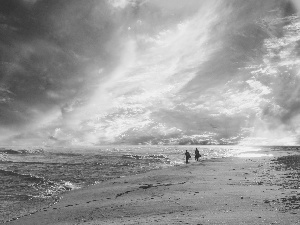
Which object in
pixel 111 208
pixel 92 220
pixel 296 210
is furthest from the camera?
pixel 111 208

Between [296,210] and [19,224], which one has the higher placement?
[296,210]

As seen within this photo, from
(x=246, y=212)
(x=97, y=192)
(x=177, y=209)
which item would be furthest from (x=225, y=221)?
(x=97, y=192)

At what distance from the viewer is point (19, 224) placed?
10859 millimetres

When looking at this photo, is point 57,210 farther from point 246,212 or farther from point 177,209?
point 246,212

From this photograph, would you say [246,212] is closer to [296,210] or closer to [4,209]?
[296,210]

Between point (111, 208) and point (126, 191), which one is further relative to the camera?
point (126, 191)

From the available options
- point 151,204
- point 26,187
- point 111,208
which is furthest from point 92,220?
point 26,187

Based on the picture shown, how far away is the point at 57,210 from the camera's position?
12.9 metres

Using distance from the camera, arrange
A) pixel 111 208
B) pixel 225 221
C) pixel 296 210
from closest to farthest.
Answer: pixel 225 221 → pixel 296 210 → pixel 111 208

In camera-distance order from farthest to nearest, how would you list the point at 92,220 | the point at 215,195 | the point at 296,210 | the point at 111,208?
the point at 215,195 → the point at 111,208 → the point at 92,220 → the point at 296,210

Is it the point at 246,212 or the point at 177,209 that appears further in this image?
the point at 177,209

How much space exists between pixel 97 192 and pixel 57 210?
16.7ft

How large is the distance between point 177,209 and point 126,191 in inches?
290

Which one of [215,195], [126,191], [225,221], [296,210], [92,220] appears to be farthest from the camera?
[126,191]
